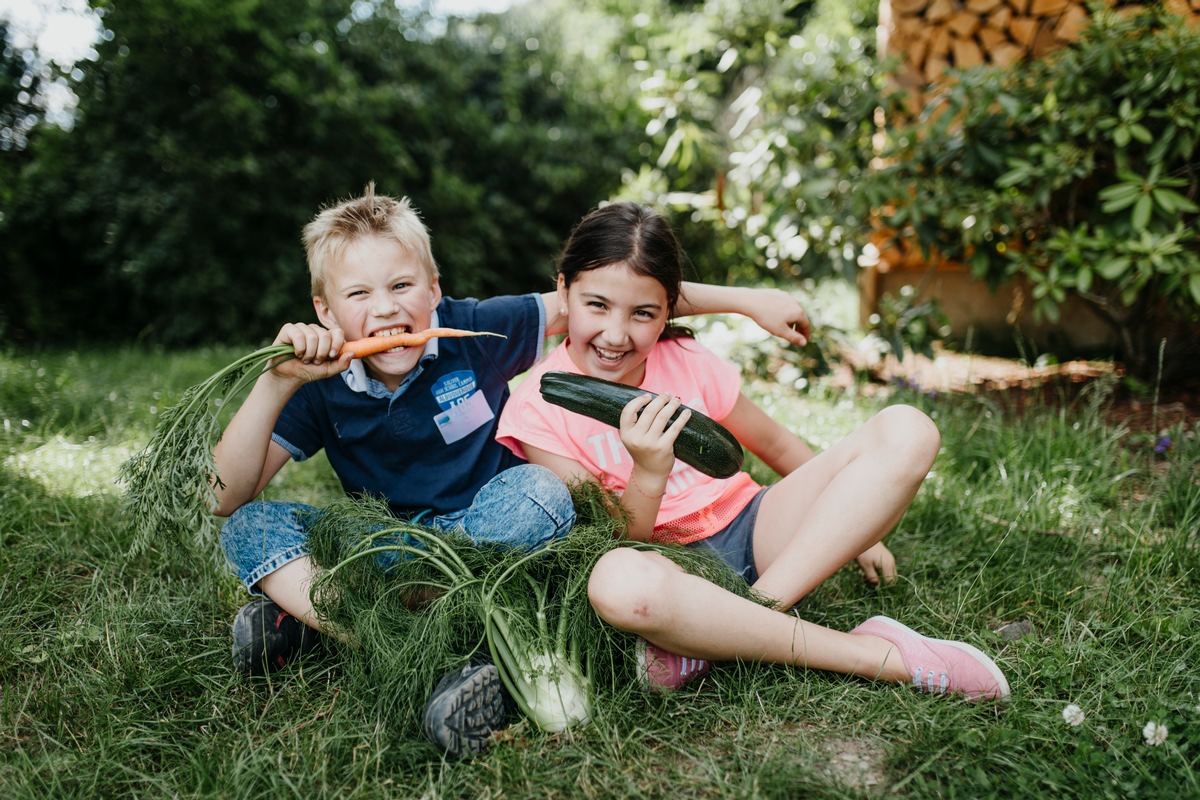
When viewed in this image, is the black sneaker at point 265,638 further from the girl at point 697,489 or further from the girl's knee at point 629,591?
the girl's knee at point 629,591

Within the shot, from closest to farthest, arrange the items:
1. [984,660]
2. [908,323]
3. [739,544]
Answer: [984,660] → [739,544] → [908,323]

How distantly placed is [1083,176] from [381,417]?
3546 millimetres

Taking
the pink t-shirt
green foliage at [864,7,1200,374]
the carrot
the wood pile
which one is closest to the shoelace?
the pink t-shirt

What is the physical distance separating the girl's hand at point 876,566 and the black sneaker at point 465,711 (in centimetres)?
130

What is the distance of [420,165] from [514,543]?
266 inches

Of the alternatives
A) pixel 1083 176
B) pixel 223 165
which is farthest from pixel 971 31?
pixel 223 165

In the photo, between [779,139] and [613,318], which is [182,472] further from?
[779,139]

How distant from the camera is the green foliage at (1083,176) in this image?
368 cm

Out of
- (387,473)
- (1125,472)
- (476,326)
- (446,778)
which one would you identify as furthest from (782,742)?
(1125,472)

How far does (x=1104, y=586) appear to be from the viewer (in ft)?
8.19

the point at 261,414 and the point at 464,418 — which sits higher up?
the point at 261,414

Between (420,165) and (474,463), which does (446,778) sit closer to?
(474,463)

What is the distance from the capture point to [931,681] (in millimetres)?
2004

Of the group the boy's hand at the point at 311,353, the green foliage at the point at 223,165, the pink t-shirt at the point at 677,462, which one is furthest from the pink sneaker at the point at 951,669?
Answer: the green foliage at the point at 223,165
